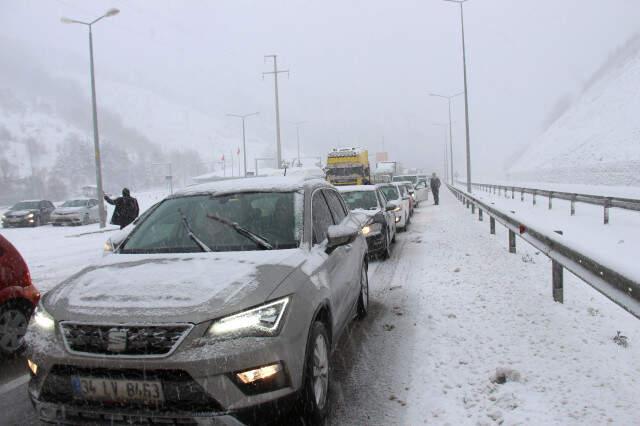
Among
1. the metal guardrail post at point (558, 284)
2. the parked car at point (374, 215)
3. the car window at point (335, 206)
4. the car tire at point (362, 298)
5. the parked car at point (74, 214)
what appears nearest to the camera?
the car window at point (335, 206)

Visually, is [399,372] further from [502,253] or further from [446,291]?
[502,253]

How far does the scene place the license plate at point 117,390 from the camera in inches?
107

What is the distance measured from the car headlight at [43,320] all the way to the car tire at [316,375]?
1.49 m

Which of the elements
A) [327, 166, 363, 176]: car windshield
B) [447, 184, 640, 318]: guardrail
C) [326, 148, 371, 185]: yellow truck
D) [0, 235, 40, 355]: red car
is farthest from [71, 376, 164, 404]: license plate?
[327, 166, 363, 176]: car windshield

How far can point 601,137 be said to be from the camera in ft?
214

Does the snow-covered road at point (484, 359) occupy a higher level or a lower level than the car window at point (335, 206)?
lower

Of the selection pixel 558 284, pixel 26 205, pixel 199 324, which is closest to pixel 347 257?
pixel 199 324

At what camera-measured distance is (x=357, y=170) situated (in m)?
38.6

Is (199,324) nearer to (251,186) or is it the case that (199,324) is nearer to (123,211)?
(251,186)

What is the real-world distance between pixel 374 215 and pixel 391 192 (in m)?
7.46

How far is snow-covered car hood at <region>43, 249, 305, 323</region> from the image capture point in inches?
113

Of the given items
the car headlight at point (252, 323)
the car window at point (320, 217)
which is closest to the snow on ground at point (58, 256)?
the car window at point (320, 217)

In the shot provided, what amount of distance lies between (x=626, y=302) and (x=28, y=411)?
4.40m

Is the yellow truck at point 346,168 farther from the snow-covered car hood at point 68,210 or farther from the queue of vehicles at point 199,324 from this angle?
the queue of vehicles at point 199,324
